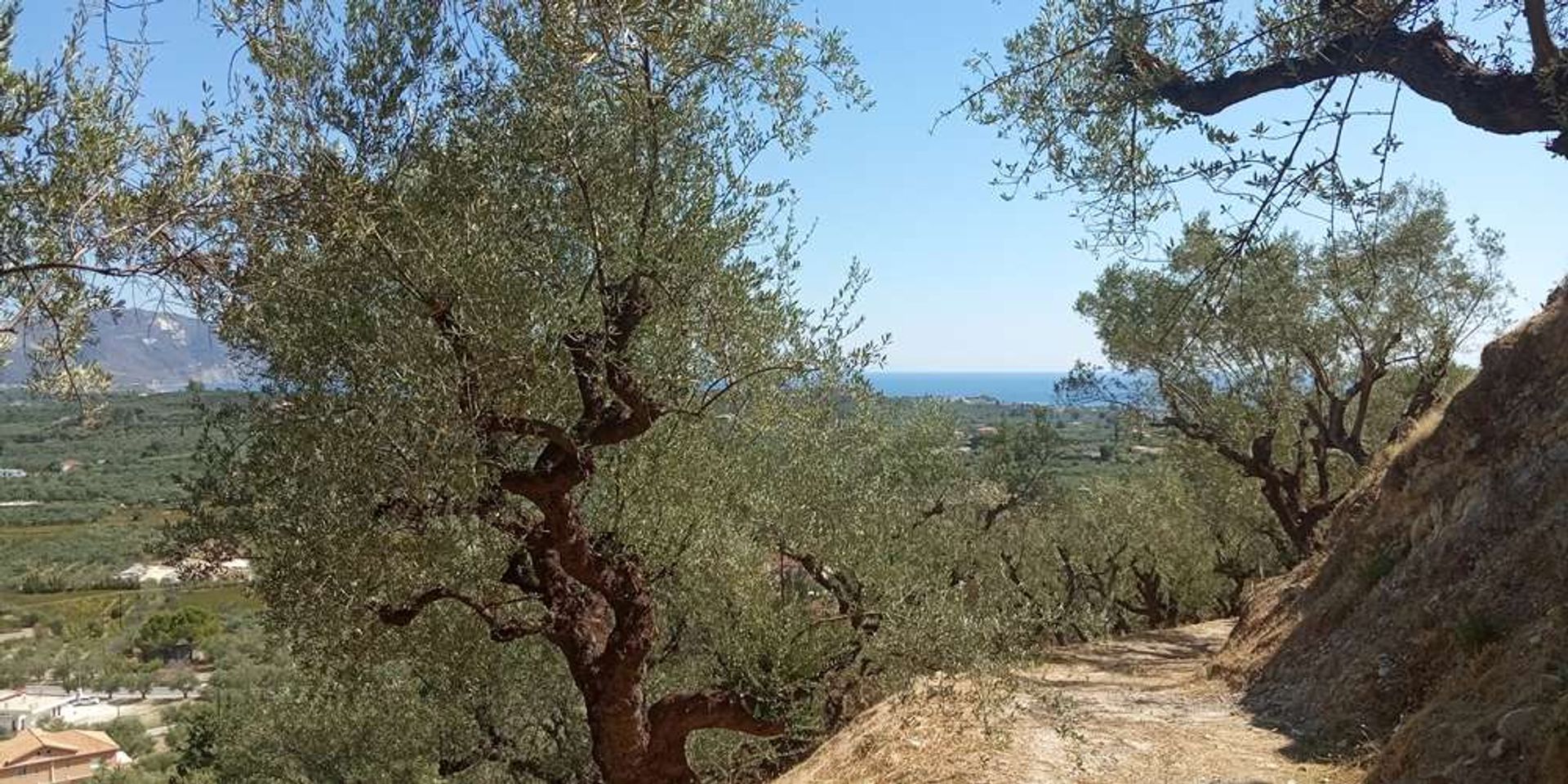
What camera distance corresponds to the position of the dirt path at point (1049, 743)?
830cm

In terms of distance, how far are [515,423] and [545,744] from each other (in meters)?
6.75

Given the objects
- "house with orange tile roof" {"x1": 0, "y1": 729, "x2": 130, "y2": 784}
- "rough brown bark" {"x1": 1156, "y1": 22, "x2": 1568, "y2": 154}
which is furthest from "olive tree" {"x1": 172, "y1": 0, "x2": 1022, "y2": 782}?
"house with orange tile roof" {"x1": 0, "y1": 729, "x2": 130, "y2": 784}

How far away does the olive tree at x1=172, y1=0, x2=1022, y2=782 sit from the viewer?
614cm

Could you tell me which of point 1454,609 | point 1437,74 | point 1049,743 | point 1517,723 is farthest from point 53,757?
point 1437,74

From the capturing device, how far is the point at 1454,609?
29.7ft

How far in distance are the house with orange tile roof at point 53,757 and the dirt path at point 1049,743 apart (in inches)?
1539

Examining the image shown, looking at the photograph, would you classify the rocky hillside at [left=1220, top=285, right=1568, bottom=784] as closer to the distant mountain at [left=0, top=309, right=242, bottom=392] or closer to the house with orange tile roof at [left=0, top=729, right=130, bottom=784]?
the distant mountain at [left=0, top=309, right=242, bottom=392]

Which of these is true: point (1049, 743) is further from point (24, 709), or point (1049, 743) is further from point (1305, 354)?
point (24, 709)

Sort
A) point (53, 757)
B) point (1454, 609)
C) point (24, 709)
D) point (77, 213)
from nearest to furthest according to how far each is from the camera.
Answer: point (77, 213), point (1454, 609), point (53, 757), point (24, 709)

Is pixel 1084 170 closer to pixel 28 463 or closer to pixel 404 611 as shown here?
pixel 404 611

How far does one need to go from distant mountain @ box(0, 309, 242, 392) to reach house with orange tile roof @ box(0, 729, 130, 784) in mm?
38532

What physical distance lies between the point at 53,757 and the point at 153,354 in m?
43.9

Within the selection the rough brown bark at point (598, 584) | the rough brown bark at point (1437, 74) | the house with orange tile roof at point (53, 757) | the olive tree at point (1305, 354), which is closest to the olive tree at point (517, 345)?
the rough brown bark at point (598, 584)

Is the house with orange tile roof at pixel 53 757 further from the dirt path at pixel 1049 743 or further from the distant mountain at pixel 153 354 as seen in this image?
the dirt path at pixel 1049 743
